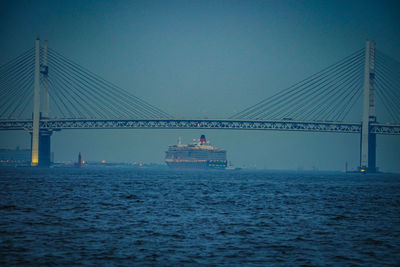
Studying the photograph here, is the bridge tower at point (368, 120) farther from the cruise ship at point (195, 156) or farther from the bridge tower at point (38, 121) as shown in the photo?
the cruise ship at point (195, 156)

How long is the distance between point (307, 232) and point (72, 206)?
31.9 ft

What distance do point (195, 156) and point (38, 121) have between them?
70.5 metres

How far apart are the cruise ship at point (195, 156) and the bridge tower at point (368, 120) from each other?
7112 centimetres

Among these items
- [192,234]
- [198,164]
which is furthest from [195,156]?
[192,234]

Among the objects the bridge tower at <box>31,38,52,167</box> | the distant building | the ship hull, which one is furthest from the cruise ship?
the bridge tower at <box>31,38,52,167</box>

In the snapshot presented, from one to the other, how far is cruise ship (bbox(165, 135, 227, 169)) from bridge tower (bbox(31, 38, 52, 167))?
64938 millimetres

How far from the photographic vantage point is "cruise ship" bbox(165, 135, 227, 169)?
141 meters

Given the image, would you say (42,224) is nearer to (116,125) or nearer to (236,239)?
(236,239)

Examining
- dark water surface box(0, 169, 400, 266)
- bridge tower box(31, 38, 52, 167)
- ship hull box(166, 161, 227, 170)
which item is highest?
bridge tower box(31, 38, 52, 167)

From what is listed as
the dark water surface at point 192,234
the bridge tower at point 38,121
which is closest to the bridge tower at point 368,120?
the bridge tower at point 38,121

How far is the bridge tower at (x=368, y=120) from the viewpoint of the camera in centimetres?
7025

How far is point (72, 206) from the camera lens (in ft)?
67.2

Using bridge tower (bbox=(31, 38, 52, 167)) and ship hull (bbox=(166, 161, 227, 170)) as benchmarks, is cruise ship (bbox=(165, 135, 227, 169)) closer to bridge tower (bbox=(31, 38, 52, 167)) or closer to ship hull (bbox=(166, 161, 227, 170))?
ship hull (bbox=(166, 161, 227, 170))

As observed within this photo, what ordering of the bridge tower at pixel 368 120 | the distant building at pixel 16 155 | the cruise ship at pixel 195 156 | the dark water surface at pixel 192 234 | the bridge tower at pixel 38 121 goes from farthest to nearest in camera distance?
the distant building at pixel 16 155 → the cruise ship at pixel 195 156 → the bridge tower at pixel 38 121 → the bridge tower at pixel 368 120 → the dark water surface at pixel 192 234
